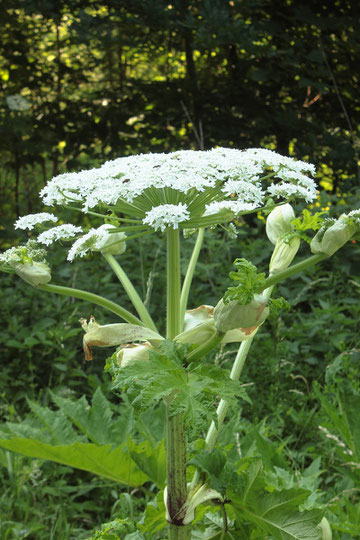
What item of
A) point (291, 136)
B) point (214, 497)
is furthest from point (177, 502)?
point (291, 136)

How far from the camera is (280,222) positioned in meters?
1.27

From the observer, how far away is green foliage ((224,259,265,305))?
92 cm

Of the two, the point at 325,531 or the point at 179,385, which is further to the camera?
the point at 325,531

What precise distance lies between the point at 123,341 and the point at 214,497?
1.13ft

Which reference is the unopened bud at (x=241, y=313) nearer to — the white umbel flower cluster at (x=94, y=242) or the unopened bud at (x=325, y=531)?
the white umbel flower cluster at (x=94, y=242)

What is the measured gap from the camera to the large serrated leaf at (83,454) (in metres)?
1.36

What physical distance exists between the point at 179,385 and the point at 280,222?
20.0 inches

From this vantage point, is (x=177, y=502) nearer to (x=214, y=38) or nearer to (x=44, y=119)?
(x=214, y=38)

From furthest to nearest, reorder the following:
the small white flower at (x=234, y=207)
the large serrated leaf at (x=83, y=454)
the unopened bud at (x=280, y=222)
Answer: the large serrated leaf at (x=83, y=454) < the unopened bud at (x=280, y=222) < the small white flower at (x=234, y=207)

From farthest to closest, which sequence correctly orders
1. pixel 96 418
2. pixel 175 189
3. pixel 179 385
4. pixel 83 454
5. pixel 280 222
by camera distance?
pixel 96 418, pixel 83 454, pixel 280 222, pixel 175 189, pixel 179 385

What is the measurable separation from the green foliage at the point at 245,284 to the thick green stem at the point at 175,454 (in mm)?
198

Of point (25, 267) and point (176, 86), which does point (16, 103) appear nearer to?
point (176, 86)

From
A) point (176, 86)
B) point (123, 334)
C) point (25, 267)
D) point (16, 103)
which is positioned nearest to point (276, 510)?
point (123, 334)

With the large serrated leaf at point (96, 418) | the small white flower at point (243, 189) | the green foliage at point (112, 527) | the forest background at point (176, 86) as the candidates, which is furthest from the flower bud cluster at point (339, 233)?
the forest background at point (176, 86)
